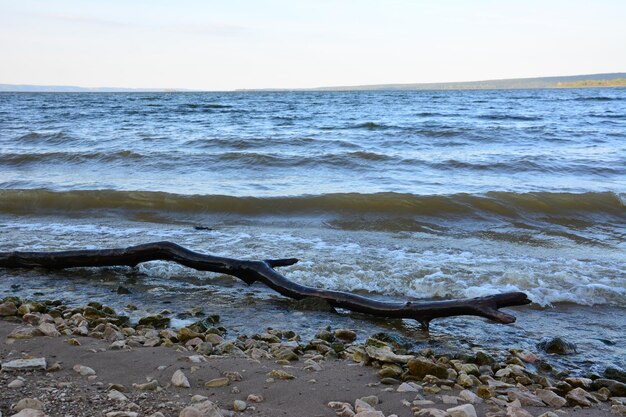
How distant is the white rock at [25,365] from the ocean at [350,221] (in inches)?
59.8

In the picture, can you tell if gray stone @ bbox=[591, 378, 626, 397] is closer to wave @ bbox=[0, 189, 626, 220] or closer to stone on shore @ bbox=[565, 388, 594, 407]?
stone on shore @ bbox=[565, 388, 594, 407]

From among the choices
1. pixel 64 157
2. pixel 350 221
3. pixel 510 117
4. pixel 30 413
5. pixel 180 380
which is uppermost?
pixel 510 117

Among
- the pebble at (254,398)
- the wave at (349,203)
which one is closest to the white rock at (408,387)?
the pebble at (254,398)

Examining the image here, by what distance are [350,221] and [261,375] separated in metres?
5.20

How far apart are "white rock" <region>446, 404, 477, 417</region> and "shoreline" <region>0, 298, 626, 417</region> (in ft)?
0.34

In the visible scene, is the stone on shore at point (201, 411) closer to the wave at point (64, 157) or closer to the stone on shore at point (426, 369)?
the stone on shore at point (426, 369)

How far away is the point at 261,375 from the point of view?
3.29 meters

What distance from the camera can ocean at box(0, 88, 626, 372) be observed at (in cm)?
498

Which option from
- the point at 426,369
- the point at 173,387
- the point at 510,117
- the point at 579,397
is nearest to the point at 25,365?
the point at 173,387

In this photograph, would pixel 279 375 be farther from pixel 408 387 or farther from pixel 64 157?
pixel 64 157

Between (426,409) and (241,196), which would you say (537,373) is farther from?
(241,196)

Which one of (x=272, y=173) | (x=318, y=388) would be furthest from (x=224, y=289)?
(x=272, y=173)

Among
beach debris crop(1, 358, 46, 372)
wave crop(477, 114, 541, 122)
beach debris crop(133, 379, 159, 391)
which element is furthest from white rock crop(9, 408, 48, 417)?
wave crop(477, 114, 541, 122)

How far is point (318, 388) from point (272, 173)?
9.65 meters
